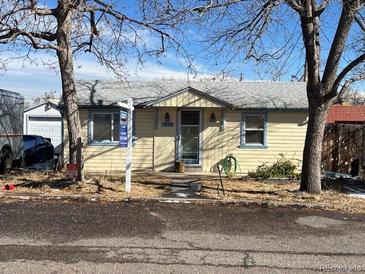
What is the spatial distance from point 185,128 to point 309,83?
7103mm

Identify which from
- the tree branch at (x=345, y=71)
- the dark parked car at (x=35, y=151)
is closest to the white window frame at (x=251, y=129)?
the tree branch at (x=345, y=71)

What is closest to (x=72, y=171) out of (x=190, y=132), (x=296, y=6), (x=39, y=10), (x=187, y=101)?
(x=39, y=10)

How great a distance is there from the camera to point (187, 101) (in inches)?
734

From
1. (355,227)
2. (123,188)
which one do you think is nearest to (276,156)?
(123,188)

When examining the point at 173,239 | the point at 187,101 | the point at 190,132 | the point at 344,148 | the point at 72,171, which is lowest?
the point at 173,239

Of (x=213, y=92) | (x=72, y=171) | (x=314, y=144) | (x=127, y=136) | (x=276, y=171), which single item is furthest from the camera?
(x=213, y=92)

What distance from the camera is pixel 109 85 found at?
67.4 ft

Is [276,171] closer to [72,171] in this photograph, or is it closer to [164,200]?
[164,200]

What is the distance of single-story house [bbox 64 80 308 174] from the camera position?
1923 cm

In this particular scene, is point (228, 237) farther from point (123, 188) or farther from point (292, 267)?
point (123, 188)

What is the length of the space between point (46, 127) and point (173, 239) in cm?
2998

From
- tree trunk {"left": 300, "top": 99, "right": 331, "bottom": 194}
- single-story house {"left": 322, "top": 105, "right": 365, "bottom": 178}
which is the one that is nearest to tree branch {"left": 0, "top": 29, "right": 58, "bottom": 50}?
tree trunk {"left": 300, "top": 99, "right": 331, "bottom": 194}

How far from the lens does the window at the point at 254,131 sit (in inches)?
763

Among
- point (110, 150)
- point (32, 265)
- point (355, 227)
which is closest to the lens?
point (32, 265)
